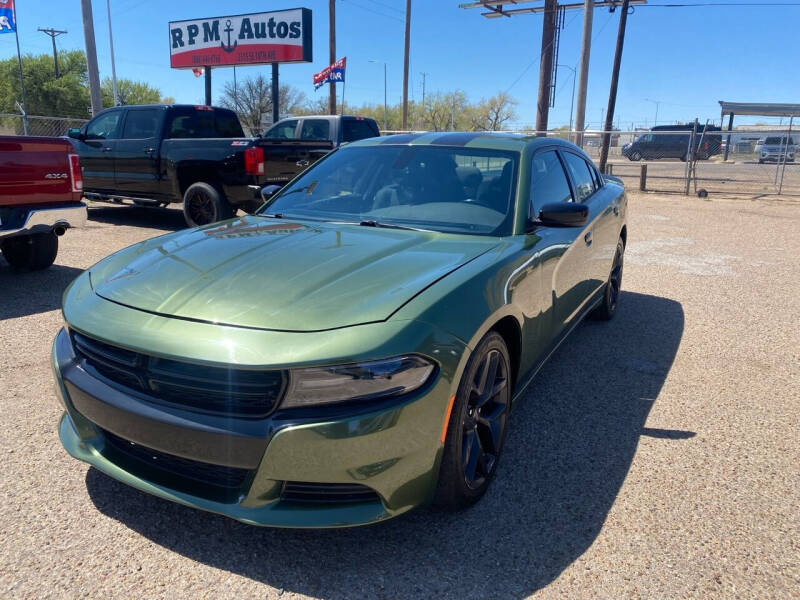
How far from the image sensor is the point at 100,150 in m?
9.99

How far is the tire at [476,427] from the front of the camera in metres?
2.31

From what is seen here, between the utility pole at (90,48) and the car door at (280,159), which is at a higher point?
the utility pole at (90,48)

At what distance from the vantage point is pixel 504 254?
2871 millimetres

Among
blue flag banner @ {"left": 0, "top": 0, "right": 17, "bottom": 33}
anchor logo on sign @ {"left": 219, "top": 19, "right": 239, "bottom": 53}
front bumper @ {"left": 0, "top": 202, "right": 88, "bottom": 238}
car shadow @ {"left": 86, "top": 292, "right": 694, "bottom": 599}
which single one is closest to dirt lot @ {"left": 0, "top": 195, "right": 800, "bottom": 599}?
car shadow @ {"left": 86, "top": 292, "right": 694, "bottom": 599}

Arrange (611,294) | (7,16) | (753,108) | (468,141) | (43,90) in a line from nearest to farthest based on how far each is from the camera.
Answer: (468,141), (611,294), (7,16), (753,108), (43,90)

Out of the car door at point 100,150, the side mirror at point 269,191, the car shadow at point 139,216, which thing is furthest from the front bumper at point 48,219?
the car door at point 100,150

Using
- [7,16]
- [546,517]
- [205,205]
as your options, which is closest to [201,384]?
[546,517]

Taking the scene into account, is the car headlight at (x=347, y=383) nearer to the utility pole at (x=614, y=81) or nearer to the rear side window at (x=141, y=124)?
the rear side window at (x=141, y=124)

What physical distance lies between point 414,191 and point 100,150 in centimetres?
835

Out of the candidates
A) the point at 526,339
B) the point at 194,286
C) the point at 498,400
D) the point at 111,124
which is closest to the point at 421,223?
the point at 526,339

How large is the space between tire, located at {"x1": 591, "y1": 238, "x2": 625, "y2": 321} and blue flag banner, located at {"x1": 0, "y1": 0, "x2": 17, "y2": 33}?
22100 mm

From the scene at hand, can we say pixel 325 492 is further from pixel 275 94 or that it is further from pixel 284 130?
pixel 275 94

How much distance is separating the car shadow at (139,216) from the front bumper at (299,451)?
→ 7.99 metres

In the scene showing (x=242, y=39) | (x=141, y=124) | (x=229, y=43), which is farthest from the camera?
(x=229, y=43)
